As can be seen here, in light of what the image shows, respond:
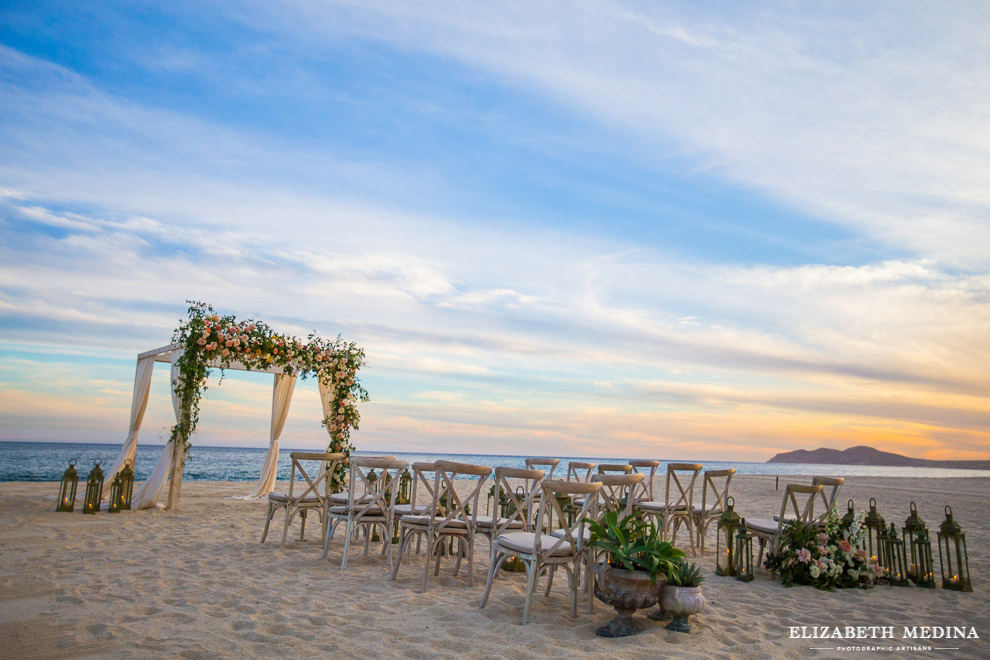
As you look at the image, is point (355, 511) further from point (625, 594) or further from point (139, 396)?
point (139, 396)

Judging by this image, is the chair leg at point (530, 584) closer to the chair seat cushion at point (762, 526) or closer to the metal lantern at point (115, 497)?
the chair seat cushion at point (762, 526)

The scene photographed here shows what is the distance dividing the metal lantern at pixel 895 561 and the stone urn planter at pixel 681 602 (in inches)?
116

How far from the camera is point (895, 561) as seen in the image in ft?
17.7

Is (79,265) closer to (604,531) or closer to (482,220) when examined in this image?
(482,220)

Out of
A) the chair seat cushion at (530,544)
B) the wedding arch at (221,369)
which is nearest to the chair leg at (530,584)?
the chair seat cushion at (530,544)

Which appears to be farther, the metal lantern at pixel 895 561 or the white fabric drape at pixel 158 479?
the white fabric drape at pixel 158 479

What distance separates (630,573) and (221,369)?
8136mm

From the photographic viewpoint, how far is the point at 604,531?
3.92 meters

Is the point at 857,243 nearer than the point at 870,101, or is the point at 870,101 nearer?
the point at 870,101

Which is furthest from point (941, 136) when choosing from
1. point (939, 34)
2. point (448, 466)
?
point (448, 466)

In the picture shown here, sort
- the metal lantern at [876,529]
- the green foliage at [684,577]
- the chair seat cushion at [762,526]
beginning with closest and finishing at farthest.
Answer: the green foliage at [684,577] < the metal lantern at [876,529] < the chair seat cushion at [762,526]

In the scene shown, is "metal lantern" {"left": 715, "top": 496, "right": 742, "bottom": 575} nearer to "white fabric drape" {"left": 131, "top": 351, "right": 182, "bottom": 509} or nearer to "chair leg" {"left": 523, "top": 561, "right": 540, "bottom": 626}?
"chair leg" {"left": 523, "top": 561, "right": 540, "bottom": 626}

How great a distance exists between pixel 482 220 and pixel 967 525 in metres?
10.5

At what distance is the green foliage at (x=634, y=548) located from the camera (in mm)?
3660
